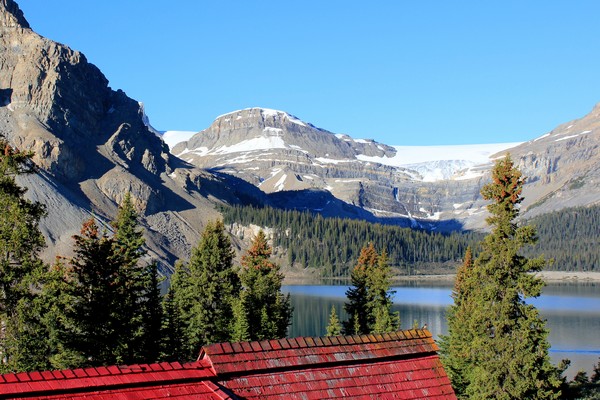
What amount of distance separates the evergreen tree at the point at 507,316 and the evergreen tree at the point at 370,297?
1141 inches

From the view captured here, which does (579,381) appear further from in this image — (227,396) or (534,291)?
(227,396)

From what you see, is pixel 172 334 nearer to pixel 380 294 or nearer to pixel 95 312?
pixel 95 312

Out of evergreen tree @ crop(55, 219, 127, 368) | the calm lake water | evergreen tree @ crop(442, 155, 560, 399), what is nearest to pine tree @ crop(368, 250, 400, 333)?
the calm lake water

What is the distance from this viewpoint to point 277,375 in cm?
1418

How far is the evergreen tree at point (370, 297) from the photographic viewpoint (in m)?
60.3

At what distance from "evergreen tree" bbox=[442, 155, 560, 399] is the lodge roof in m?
12.5

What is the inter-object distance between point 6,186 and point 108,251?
9.07 meters

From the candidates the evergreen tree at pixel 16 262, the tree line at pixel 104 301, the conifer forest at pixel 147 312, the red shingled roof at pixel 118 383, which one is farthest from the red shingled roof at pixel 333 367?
the conifer forest at pixel 147 312

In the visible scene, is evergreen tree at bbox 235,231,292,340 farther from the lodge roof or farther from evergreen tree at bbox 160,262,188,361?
the lodge roof

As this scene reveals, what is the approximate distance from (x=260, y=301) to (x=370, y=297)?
11.5m

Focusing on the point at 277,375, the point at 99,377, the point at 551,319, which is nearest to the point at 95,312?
the point at 277,375

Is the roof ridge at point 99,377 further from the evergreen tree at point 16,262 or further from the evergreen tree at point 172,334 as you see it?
the evergreen tree at point 172,334

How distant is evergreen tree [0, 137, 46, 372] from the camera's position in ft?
76.9

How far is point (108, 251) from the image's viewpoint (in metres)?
32.4
